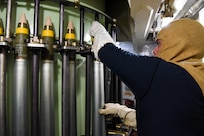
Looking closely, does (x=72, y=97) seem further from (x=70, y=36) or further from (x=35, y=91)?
(x=70, y=36)

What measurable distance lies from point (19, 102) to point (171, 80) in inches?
27.7

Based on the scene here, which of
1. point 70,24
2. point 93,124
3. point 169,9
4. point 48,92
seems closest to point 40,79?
point 48,92

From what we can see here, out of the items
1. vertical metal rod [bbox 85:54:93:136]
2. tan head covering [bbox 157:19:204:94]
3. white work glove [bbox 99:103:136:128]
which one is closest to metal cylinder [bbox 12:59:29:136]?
vertical metal rod [bbox 85:54:93:136]

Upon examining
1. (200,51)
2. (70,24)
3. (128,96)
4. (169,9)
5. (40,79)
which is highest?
(169,9)

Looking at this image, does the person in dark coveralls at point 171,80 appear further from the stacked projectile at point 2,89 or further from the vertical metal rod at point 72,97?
the stacked projectile at point 2,89

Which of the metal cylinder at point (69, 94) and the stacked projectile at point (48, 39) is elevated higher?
the stacked projectile at point (48, 39)

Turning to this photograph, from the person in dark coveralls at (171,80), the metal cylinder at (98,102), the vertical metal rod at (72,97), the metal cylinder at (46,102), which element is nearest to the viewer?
the person in dark coveralls at (171,80)

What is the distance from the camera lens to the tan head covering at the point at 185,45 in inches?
34.9

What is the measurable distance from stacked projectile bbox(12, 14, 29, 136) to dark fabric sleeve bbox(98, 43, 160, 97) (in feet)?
1.40

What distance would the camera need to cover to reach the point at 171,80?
0.84 metres

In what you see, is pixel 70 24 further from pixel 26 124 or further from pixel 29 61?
pixel 26 124

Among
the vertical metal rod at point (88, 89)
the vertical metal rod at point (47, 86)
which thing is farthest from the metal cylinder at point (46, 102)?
the vertical metal rod at point (88, 89)

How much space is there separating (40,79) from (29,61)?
0.36ft

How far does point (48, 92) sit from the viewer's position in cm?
116
